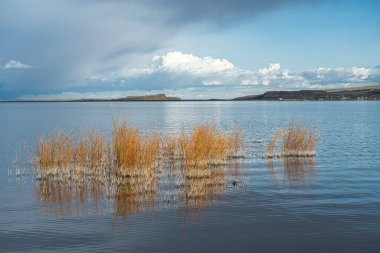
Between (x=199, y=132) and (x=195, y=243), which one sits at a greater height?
(x=199, y=132)

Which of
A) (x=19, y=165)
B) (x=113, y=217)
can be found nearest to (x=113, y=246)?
(x=113, y=217)

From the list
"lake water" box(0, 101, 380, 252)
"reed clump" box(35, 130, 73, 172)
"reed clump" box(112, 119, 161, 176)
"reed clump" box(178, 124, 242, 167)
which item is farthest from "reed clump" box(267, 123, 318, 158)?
"reed clump" box(35, 130, 73, 172)

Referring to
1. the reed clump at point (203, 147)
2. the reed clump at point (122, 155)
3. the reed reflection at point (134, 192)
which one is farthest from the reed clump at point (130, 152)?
the reed clump at point (203, 147)

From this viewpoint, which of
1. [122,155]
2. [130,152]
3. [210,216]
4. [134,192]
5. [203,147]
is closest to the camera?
[210,216]

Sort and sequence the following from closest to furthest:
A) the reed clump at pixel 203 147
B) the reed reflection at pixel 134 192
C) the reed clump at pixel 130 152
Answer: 1. the reed reflection at pixel 134 192
2. the reed clump at pixel 130 152
3. the reed clump at pixel 203 147

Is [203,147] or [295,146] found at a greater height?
[203,147]

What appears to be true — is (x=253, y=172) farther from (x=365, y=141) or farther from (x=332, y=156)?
(x=365, y=141)

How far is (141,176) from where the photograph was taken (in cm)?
1952

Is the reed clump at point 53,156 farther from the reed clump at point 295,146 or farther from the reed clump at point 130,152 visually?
the reed clump at point 295,146

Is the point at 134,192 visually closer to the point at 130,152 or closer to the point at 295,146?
the point at 130,152

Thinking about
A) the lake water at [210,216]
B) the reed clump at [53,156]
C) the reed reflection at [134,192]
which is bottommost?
the lake water at [210,216]

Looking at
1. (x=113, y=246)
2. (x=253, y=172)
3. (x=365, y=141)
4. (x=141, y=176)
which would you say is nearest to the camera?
(x=113, y=246)

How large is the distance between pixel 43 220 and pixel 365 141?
32817 millimetres

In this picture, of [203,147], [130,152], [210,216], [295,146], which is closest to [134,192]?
[130,152]
